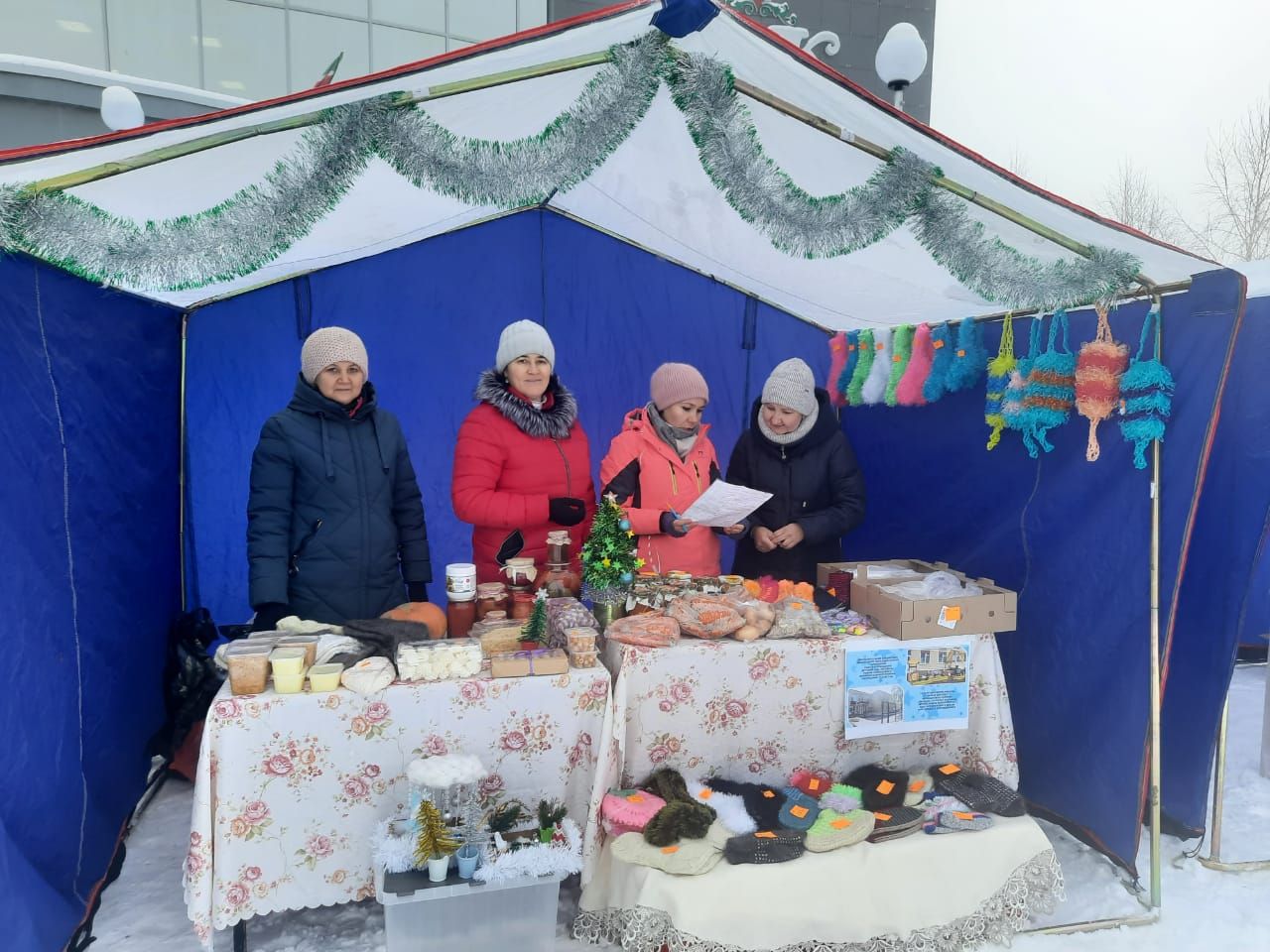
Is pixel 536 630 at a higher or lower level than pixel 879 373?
lower

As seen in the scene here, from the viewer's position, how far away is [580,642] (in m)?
2.13

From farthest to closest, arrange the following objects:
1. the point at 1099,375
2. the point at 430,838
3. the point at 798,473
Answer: the point at 798,473 → the point at 1099,375 → the point at 430,838

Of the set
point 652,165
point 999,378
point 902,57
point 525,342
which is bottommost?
point 999,378

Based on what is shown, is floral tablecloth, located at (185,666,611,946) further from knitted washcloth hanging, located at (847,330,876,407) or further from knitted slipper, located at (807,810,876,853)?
knitted washcloth hanging, located at (847,330,876,407)

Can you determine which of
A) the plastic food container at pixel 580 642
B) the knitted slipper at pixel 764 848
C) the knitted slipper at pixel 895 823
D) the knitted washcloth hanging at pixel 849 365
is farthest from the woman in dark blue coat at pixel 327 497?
the knitted washcloth hanging at pixel 849 365

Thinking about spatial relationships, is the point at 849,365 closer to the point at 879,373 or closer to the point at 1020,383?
the point at 879,373

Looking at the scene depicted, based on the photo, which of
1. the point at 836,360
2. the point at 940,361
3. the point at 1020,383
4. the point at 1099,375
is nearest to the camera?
the point at 1099,375

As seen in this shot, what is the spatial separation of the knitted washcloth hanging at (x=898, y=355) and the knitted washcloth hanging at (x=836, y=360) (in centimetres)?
49

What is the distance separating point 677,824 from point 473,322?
275cm

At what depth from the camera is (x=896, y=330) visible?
3.55 m

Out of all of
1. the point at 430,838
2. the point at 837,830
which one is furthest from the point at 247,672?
the point at 837,830

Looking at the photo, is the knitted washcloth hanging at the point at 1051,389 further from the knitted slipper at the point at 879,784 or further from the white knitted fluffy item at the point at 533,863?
the white knitted fluffy item at the point at 533,863

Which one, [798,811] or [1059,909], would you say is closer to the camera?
[798,811]

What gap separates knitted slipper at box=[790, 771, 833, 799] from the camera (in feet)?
7.51
